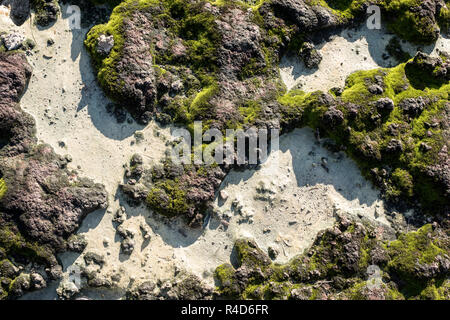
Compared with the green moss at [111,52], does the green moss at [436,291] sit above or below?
below

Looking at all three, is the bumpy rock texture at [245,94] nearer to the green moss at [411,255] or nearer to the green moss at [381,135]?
the green moss at [381,135]

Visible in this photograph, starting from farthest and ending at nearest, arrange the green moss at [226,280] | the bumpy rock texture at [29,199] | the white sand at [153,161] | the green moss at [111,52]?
the green moss at [111,52] → the white sand at [153,161] → the green moss at [226,280] → the bumpy rock texture at [29,199]

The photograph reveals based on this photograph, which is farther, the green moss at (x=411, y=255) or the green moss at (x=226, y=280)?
the green moss at (x=411, y=255)

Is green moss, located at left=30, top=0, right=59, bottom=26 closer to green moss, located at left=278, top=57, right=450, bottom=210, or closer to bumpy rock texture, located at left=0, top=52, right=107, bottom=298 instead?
bumpy rock texture, located at left=0, top=52, right=107, bottom=298

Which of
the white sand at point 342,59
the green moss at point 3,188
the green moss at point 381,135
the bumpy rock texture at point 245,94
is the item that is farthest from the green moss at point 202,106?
the green moss at point 3,188

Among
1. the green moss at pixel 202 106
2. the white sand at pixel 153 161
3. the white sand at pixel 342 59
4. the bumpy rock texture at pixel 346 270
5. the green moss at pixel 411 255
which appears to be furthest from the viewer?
the white sand at pixel 342 59

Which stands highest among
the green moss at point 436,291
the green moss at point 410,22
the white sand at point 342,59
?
the green moss at point 410,22

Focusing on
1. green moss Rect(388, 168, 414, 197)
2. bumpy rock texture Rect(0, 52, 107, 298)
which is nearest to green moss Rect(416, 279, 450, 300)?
green moss Rect(388, 168, 414, 197)

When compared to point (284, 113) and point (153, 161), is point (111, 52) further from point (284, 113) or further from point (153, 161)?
point (284, 113)

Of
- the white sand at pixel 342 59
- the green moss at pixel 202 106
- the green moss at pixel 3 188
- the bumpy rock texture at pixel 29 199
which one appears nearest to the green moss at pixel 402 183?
the white sand at pixel 342 59

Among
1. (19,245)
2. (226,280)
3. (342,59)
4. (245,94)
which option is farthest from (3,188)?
(342,59)
